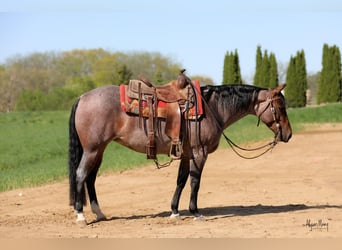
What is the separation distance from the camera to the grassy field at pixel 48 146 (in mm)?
15867

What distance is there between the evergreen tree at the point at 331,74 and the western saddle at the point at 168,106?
113 feet

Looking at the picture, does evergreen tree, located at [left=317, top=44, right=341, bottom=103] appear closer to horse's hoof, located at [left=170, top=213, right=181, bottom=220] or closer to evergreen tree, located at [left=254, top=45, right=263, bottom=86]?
evergreen tree, located at [left=254, top=45, right=263, bottom=86]

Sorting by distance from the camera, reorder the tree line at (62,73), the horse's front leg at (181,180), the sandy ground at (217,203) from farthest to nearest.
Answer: the tree line at (62,73)
the horse's front leg at (181,180)
the sandy ground at (217,203)

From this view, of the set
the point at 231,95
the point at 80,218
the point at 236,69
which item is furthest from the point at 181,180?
the point at 236,69

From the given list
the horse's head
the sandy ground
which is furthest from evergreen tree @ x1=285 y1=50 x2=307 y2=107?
the horse's head

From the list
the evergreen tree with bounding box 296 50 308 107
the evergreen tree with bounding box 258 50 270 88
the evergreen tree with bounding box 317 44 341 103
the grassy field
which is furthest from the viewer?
the evergreen tree with bounding box 258 50 270 88

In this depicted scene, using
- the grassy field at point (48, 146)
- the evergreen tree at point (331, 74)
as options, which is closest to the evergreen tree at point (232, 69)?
the evergreen tree at point (331, 74)

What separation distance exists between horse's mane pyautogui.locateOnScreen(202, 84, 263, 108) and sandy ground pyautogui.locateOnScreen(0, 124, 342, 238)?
174 centimetres

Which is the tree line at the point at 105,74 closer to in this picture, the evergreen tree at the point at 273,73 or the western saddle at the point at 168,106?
the evergreen tree at the point at 273,73

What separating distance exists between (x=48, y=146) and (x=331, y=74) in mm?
23308

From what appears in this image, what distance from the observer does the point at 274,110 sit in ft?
31.5

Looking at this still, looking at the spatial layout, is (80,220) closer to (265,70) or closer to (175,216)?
(175,216)

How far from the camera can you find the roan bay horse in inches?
354

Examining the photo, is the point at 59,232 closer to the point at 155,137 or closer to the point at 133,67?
the point at 155,137
